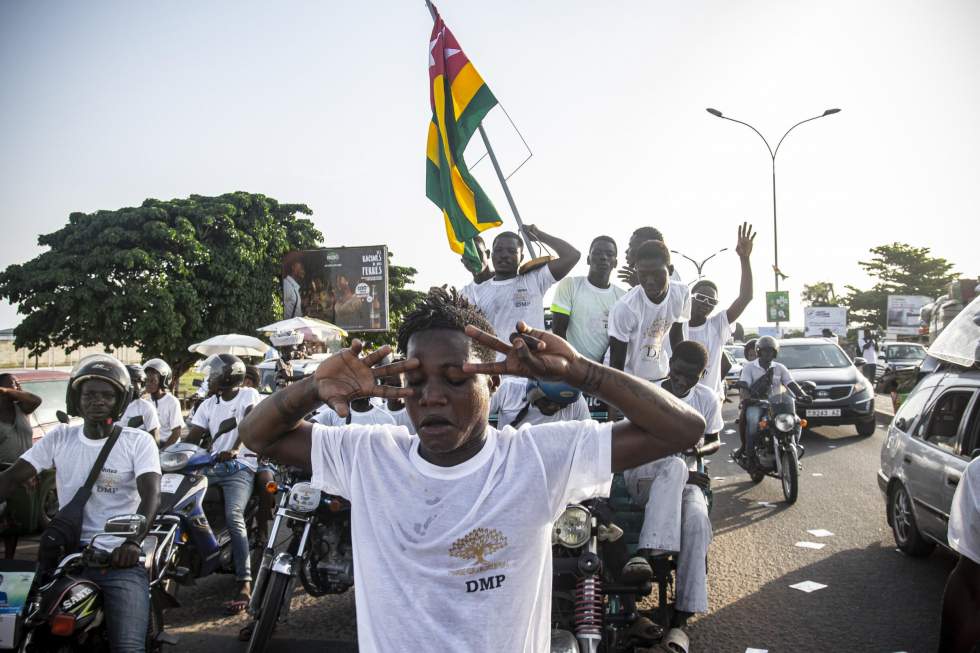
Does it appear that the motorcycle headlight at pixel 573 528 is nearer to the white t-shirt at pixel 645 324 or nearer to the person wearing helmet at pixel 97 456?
the person wearing helmet at pixel 97 456

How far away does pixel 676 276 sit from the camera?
6.52 meters

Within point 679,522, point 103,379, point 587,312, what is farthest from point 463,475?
point 587,312

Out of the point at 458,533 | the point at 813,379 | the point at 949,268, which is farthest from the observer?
the point at 949,268

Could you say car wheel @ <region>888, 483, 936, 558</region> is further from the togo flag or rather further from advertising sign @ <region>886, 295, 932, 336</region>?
advertising sign @ <region>886, 295, 932, 336</region>

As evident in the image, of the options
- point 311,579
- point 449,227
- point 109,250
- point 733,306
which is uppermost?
point 109,250

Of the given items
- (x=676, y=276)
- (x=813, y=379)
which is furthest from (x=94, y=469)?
(x=813, y=379)

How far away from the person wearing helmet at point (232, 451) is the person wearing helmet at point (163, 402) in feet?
5.49

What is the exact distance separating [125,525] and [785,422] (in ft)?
23.4

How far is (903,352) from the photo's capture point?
80.2ft

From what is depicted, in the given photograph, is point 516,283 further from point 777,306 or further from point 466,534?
point 777,306

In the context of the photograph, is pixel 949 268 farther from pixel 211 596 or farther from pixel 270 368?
pixel 211 596

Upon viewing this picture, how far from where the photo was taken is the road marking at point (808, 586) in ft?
17.2

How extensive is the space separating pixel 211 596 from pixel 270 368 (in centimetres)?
970

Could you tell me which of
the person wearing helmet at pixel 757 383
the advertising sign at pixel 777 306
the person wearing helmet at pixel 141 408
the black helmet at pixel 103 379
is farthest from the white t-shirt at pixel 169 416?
the advertising sign at pixel 777 306
